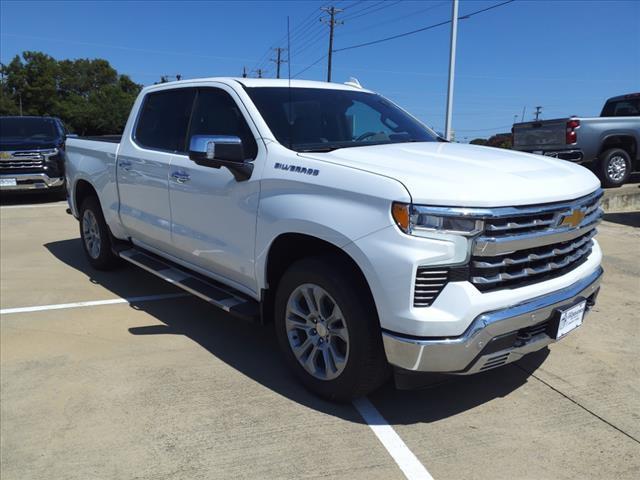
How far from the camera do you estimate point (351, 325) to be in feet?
9.51

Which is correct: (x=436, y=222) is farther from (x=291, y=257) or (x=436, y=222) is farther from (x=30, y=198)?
(x=30, y=198)

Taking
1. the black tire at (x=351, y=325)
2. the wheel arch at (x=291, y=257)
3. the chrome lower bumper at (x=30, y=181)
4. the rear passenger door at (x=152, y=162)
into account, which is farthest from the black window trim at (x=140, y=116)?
the chrome lower bumper at (x=30, y=181)

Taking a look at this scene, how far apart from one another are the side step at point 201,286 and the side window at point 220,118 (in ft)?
3.33

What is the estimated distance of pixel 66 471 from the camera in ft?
8.94

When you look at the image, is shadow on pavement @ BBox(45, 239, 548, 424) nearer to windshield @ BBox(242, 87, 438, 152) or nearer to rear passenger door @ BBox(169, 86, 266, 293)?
rear passenger door @ BBox(169, 86, 266, 293)

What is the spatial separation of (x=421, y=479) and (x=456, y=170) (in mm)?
1566

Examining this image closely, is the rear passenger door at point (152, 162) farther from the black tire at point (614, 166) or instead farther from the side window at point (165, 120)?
the black tire at point (614, 166)

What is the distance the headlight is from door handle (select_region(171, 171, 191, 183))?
2.07 meters

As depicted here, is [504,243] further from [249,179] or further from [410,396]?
[249,179]

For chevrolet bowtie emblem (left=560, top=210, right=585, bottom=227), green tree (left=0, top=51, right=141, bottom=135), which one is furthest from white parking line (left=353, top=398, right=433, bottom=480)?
green tree (left=0, top=51, right=141, bottom=135)

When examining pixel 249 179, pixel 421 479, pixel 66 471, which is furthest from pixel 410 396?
pixel 66 471

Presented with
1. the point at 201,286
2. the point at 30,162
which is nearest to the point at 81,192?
the point at 201,286

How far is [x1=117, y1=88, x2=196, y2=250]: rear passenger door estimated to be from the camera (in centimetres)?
449

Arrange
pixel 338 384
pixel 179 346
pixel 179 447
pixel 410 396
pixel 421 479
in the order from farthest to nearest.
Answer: pixel 179 346 → pixel 410 396 → pixel 338 384 → pixel 179 447 → pixel 421 479
